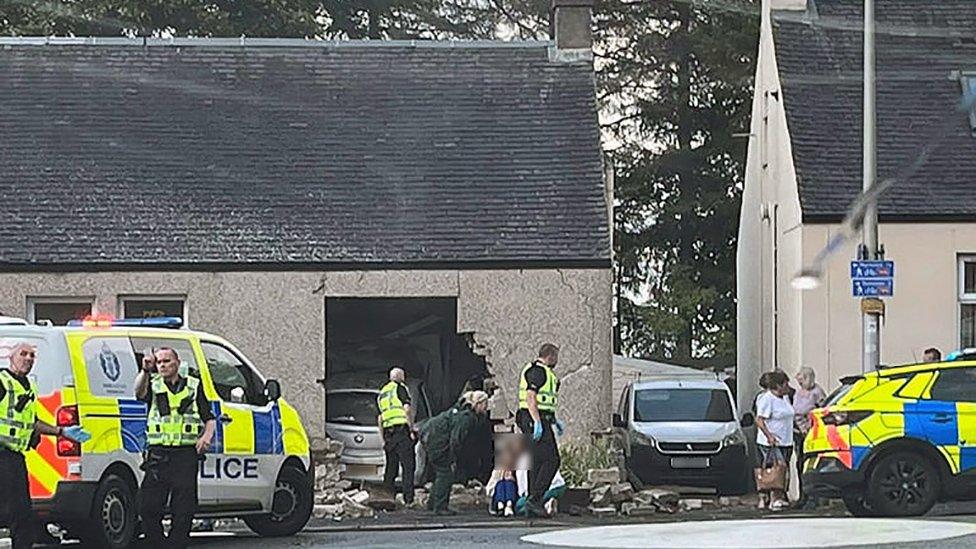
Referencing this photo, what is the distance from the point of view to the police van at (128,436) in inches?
572

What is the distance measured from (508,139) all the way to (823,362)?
18.0 ft

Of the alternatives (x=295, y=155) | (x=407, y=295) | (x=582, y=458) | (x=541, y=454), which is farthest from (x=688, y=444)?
(x=295, y=155)

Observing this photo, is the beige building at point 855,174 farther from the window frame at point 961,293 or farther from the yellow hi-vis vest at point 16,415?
the yellow hi-vis vest at point 16,415

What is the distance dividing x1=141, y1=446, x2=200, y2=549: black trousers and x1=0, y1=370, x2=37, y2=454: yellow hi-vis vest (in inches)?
43.8

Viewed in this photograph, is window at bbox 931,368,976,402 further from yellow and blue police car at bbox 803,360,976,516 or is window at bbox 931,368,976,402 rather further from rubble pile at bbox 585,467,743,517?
rubble pile at bbox 585,467,743,517

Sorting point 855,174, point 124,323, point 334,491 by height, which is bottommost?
point 334,491

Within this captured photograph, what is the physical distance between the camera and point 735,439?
2442cm

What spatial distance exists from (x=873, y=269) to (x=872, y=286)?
0.19m

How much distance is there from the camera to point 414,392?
2592cm

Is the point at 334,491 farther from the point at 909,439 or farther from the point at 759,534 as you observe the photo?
the point at 759,534

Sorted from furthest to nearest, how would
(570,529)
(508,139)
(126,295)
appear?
1. (508,139)
2. (126,295)
3. (570,529)

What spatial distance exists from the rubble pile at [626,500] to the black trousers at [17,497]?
26.1ft

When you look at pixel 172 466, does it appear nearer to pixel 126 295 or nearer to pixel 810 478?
pixel 810 478

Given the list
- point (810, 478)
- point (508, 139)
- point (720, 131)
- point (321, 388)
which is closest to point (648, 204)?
point (720, 131)
